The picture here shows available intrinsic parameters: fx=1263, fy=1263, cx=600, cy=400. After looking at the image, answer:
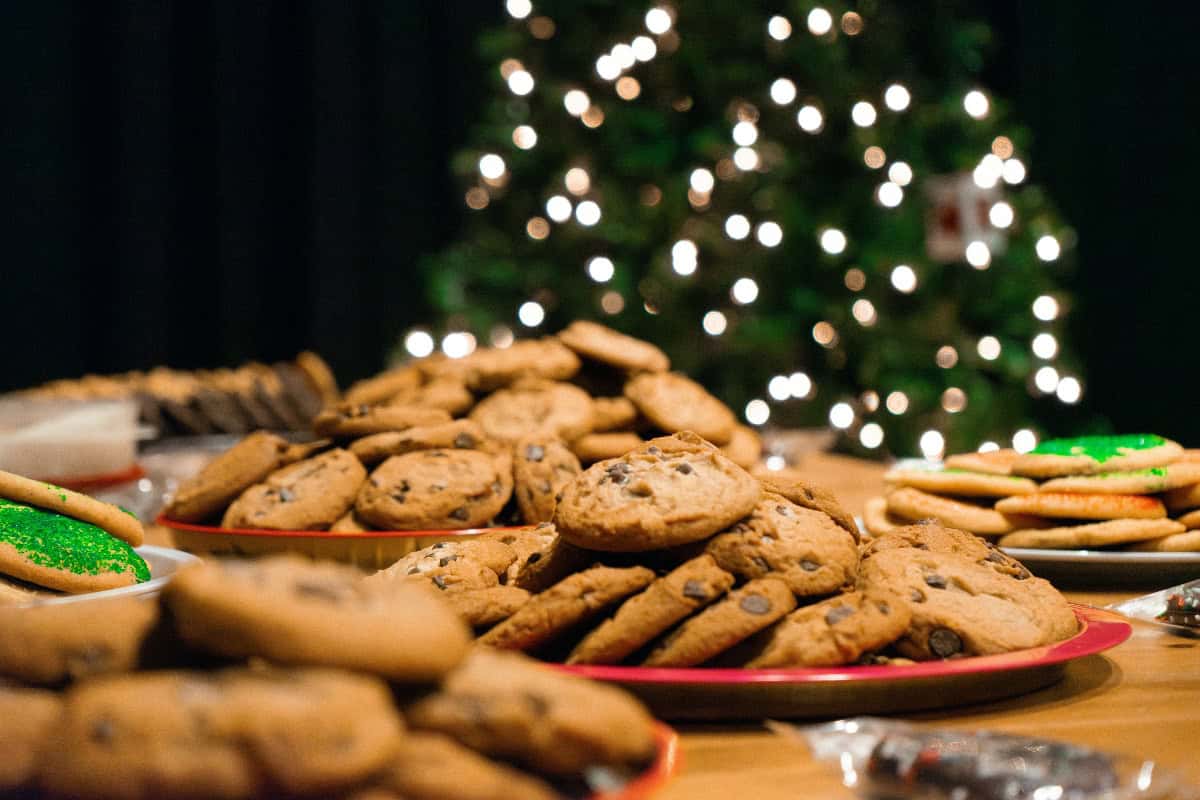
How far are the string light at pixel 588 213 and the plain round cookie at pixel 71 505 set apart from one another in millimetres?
3588

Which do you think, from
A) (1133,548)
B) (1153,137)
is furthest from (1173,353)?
(1133,548)

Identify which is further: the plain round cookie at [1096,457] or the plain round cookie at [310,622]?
the plain round cookie at [1096,457]

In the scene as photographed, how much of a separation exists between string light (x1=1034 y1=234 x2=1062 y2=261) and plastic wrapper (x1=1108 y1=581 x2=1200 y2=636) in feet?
12.9

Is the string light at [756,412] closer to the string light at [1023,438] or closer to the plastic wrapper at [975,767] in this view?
the string light at [1023,438]

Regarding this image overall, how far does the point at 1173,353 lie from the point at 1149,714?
17.4 ft

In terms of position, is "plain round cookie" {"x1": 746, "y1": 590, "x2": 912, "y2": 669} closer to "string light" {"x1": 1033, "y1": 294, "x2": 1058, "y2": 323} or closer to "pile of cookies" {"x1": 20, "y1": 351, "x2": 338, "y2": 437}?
"pile of cookies" {"x1": 20, "y1": 351, "x2": 338, "y2": 437}

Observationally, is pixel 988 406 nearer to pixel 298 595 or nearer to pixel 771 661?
pixel 771 661

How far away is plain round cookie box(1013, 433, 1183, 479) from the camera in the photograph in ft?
4.24

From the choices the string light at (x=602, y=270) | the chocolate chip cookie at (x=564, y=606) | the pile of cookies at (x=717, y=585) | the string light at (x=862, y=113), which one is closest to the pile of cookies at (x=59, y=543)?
the pile of cookies at (x=717, y=585)

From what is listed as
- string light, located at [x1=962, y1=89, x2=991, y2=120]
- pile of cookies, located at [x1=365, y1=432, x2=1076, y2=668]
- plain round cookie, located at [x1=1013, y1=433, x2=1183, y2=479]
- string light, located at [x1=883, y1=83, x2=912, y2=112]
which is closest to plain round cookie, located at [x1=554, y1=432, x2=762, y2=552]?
pile of cookies, located at [x1=365, y1=432, x2=1076, y2=668]

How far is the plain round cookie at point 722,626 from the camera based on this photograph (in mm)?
758

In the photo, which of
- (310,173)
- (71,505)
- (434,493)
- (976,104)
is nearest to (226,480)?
(434,493)

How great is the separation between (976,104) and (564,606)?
14.4ft

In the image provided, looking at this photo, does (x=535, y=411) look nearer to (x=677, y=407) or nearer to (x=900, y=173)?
(x=677, y=407)
